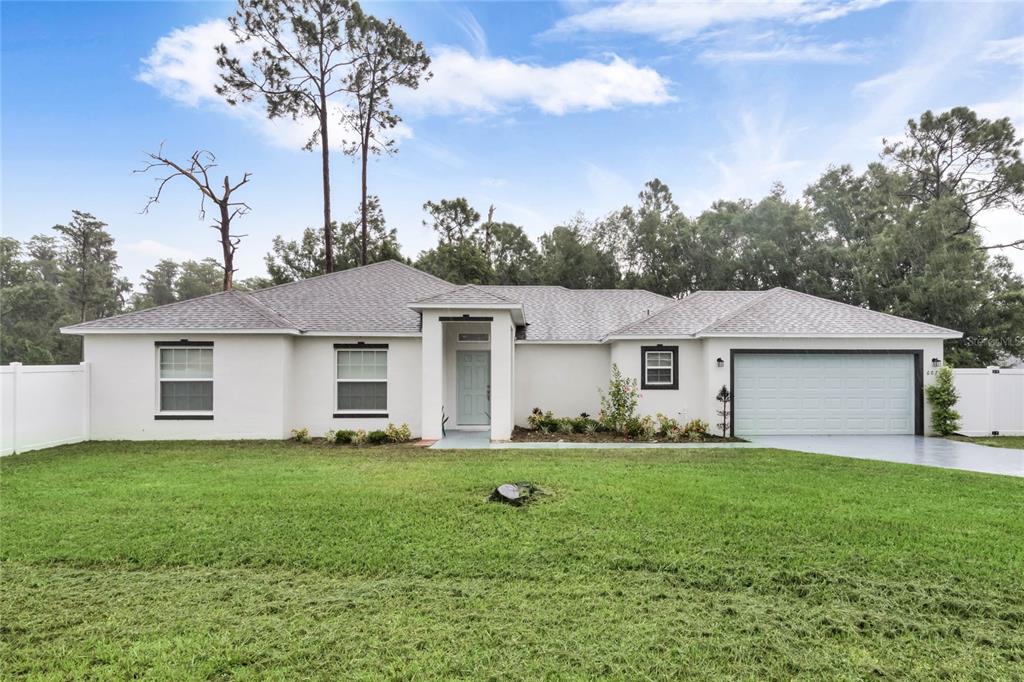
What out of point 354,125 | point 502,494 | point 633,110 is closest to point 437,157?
point 354,125

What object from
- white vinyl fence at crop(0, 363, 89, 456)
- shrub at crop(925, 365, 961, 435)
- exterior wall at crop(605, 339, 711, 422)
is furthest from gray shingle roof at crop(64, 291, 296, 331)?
shrub at crop(925, 365, 961, 435)

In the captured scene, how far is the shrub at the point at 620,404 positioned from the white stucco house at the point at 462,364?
28cm

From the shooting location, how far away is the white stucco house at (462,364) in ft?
40.0

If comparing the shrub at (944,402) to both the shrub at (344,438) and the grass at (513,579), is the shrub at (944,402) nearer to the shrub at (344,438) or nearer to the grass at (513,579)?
the grass at (513,579)

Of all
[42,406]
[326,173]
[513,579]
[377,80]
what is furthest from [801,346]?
[377,80]

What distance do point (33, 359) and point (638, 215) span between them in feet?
130

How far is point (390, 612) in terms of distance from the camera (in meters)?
3.71

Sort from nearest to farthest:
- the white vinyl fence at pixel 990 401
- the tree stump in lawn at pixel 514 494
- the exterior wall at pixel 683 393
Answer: the tree stump in lawn at pixel 514 494 < the white vinyl fence at pixel 990 401 < the exterior wall at pixel 683 393

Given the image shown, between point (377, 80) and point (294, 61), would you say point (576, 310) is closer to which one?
point (377, 80)

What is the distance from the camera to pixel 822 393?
13156mm

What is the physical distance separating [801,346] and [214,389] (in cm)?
1484

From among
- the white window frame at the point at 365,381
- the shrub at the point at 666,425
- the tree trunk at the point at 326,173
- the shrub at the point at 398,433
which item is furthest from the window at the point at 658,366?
the tree trunk at the point at 326,173

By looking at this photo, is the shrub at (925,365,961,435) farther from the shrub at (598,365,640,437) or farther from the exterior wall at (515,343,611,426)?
the exterior wall at (515,343,611,426)

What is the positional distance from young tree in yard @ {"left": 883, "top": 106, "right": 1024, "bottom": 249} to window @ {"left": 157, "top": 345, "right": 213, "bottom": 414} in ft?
98.7
